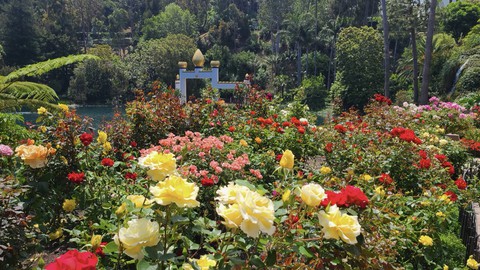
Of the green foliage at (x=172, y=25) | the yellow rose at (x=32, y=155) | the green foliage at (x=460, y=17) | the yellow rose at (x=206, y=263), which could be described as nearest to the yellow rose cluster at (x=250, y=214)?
the yellow rose at (x=206, y=263)

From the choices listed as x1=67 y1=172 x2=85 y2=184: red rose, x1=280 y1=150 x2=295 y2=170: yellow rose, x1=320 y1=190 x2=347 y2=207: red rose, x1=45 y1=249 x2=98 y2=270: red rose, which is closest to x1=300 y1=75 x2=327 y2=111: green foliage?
x1=67 y1=172 x2=85 y2=184: red rose

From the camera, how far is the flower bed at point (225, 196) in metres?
1.11

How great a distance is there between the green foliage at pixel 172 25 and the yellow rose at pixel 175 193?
41.5 m

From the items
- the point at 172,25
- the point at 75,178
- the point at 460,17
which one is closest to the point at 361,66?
the point at 460,17

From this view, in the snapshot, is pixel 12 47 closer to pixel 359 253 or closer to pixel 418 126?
pixel 418 126

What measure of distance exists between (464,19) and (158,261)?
29.1m

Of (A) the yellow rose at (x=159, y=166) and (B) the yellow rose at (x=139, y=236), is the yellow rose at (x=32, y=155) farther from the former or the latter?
(B) the yellow rose at (x=139, y=236)

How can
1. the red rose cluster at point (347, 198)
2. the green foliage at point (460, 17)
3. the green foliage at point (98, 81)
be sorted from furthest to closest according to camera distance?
the green foliage at point (98, 81)
the green foliage at point (460, 17)
the red rose cluster at point (347, 198)

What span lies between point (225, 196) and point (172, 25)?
42.4m

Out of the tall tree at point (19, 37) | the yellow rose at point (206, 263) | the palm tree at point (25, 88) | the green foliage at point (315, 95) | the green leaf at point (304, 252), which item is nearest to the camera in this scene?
the yellow rose at point (206, 263)

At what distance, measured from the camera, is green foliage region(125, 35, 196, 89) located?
32.2 meters

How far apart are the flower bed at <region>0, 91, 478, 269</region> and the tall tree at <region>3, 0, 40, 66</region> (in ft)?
108

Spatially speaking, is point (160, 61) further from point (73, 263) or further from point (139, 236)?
point (73, 263)

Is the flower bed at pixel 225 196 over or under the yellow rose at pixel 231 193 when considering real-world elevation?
under
